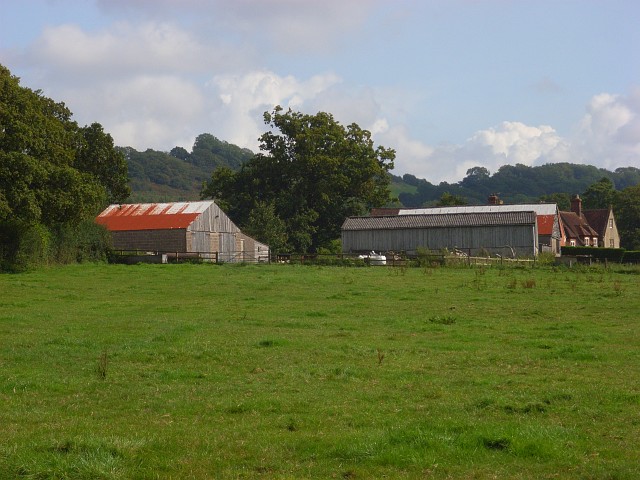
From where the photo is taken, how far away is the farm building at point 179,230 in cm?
7094

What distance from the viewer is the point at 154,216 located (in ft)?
244

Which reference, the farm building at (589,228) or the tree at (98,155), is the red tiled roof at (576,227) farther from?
the tree at (98,155)

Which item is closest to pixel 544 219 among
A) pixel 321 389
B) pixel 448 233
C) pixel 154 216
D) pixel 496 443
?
pixel 448 233

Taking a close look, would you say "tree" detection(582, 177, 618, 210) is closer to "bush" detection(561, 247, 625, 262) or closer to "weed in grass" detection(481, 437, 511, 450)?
"bush" detection(561, 247, 625, 262)

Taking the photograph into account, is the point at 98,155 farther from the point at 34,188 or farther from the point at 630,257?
the point at 630,257

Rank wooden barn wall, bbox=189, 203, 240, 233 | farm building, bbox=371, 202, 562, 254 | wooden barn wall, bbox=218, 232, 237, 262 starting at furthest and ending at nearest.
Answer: farm building, bbox=371, 202, 562, 254, wooden barn wall, bbox=218, 232, 237, 262, wooden barn wall, bbox=189, 203, 240, 233

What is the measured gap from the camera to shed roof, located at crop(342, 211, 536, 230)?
75500 millimetres

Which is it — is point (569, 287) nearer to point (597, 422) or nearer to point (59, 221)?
point (597, 422)

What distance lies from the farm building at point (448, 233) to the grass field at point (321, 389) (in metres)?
47.2

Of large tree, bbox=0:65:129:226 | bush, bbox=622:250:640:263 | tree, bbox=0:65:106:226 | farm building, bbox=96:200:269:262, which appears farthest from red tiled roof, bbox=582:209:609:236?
tree, bbox=0:65:106:226

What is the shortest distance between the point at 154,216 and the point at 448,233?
28900 mm

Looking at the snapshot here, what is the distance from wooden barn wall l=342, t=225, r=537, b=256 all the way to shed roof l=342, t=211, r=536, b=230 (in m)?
0.42

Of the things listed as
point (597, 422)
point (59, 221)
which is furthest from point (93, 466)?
point (59, 221)

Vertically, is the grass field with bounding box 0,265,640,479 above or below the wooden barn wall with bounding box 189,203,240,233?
below
